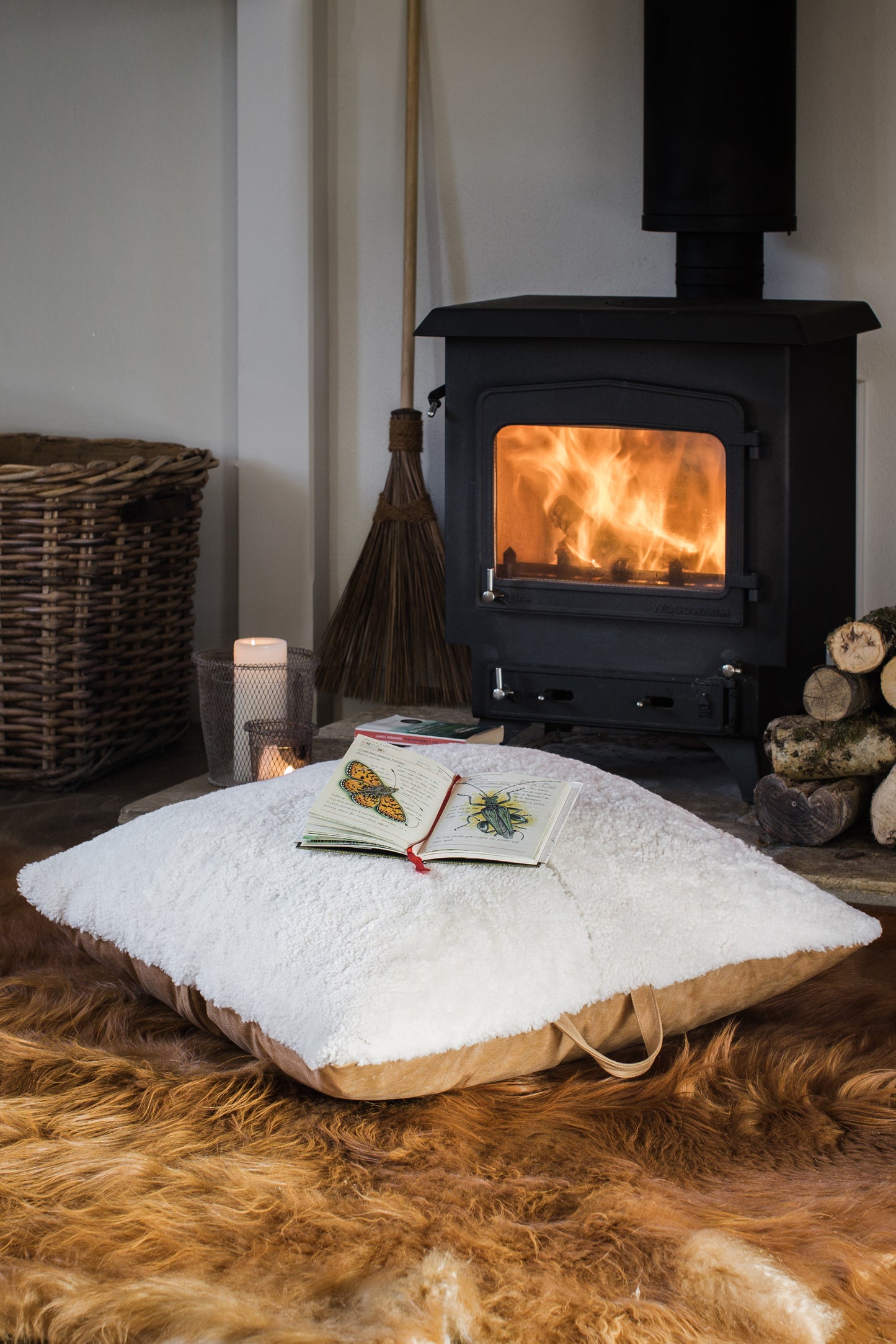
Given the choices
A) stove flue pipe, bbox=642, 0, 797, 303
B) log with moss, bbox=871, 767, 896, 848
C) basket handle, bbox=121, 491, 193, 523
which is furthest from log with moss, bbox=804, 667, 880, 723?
basket handle, bbox=121, 491, 193, 523

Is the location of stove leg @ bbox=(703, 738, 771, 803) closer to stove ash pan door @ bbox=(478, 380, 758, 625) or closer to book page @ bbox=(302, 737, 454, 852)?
stove ash pan door @ bbox=(478, 380, 758, 625)

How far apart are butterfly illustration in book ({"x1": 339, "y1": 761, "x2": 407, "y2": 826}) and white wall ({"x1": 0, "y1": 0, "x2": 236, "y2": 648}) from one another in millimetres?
1558

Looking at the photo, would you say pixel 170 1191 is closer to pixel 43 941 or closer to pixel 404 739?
pixel 43 941

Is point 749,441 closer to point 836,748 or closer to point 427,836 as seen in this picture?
point 836,748

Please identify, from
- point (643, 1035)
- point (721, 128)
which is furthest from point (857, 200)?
point (643, 1035)

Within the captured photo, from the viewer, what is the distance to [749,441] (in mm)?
2080

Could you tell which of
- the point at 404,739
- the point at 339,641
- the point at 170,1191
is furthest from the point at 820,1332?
the point at 339,641

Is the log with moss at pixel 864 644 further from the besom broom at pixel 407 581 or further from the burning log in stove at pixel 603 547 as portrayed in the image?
the besom broom at pixel 407 581

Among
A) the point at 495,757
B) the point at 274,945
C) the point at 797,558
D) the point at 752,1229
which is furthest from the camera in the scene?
the point at 797,558

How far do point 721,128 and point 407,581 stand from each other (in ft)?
3.36

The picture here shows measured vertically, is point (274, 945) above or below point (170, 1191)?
above

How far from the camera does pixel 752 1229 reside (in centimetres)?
111

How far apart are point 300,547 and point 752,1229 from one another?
6.61ft

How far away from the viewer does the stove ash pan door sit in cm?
213
